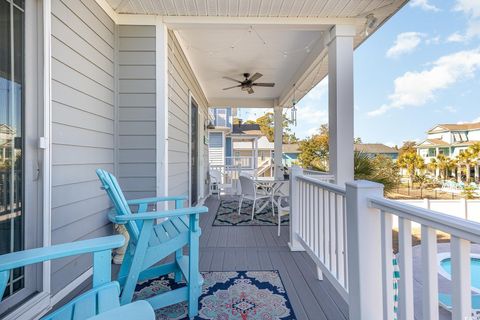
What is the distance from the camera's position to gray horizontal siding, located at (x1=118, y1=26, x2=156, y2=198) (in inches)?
112

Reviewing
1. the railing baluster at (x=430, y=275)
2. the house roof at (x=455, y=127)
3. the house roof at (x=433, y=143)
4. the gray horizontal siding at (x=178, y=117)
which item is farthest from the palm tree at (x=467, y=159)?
the railing baluster at (x=430, y=275)

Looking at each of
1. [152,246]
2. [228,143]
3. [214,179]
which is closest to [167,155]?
[152,246]

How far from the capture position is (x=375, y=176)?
151 inches

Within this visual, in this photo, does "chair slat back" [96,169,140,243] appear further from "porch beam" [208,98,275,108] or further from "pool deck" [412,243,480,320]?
"porch beam" [208,98,275,108]

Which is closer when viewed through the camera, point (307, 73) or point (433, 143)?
point (307, 73)

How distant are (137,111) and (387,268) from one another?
8.85 feet

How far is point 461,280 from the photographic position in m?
0.79

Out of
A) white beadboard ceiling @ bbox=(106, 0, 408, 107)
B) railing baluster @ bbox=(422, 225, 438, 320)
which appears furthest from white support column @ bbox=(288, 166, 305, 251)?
railing baluster @ bbox=(422, 225, 438, 320)

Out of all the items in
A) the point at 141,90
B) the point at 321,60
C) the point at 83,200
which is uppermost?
the point at 321,60

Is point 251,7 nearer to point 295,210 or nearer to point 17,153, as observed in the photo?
point 295,210

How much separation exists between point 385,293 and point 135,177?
2.54 meters

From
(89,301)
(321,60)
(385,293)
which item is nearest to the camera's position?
(89,301)

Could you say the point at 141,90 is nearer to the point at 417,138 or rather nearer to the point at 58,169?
the point at 58,169

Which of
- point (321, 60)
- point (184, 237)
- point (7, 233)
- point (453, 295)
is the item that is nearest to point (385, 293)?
point (453, 295)
